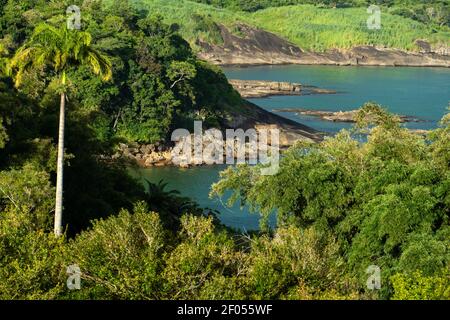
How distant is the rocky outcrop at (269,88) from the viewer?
84375mm

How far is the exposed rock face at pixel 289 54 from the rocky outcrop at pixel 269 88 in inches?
1031

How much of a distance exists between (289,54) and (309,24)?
14.5 metres

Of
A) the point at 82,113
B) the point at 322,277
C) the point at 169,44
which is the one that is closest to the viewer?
the point at 322,277

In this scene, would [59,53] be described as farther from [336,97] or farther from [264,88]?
[264,88]

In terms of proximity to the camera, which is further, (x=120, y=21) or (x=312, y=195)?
(x=120, y=21)

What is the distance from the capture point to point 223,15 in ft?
416

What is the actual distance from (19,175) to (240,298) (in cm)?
997

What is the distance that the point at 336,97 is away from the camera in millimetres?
84250

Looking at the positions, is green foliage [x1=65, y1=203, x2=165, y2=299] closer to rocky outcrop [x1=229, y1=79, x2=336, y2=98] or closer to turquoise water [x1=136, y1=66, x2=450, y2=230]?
turquoise water [x1=136, y1=66, x2=450, y2=230]

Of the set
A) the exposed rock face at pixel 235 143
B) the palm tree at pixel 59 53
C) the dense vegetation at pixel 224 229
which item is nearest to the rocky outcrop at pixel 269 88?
the exposed rock face at pixel 235 143

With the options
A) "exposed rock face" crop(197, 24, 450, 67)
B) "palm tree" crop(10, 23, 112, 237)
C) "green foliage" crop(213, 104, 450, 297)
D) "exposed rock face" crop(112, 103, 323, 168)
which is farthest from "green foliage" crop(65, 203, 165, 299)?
"exposed rock face" crop(197, 24, 450, 67)

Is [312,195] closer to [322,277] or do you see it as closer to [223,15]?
[322,277]

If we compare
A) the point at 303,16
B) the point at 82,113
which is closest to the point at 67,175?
the point at 82,113

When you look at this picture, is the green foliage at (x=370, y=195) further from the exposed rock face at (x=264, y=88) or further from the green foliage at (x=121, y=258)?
the exposed rock face at (x=264, y=88)
